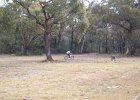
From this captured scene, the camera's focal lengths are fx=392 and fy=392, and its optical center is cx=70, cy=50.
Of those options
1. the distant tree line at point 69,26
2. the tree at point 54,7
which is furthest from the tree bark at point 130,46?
the tree at point 54,7

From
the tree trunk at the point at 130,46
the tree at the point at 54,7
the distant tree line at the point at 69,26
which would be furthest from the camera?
the tree trunk at the point at 130,46

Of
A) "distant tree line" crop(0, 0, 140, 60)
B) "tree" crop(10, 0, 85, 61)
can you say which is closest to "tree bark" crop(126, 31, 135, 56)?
"distant tree line" crop(0, 0, 140, 60)

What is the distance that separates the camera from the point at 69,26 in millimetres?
78500

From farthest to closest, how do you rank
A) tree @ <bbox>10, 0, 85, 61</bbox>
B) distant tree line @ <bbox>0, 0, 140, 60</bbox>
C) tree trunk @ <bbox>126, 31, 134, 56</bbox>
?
tree trunk @ <bbox>126, 31, 134, 56</bbox> < distant tree line @ <bbox>0, 0, 140, 60</bbox> < tree @ <bbox>10, 0, 85, 61</bbox>

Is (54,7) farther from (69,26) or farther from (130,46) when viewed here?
(69,26)

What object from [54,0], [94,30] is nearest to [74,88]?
[54,0]

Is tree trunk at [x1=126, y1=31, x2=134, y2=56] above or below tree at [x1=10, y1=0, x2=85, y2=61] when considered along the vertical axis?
below

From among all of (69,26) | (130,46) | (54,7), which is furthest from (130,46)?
(54,7)

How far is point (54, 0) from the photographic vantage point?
140 ft

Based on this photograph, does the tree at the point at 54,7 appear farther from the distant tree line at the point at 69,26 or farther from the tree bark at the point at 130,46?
the tree bark at the point at 130,46

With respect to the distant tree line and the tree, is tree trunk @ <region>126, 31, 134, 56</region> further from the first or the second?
the tree

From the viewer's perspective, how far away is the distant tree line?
43156 millimetres

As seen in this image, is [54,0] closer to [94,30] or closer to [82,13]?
[82,13]

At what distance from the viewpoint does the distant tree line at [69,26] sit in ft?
142
